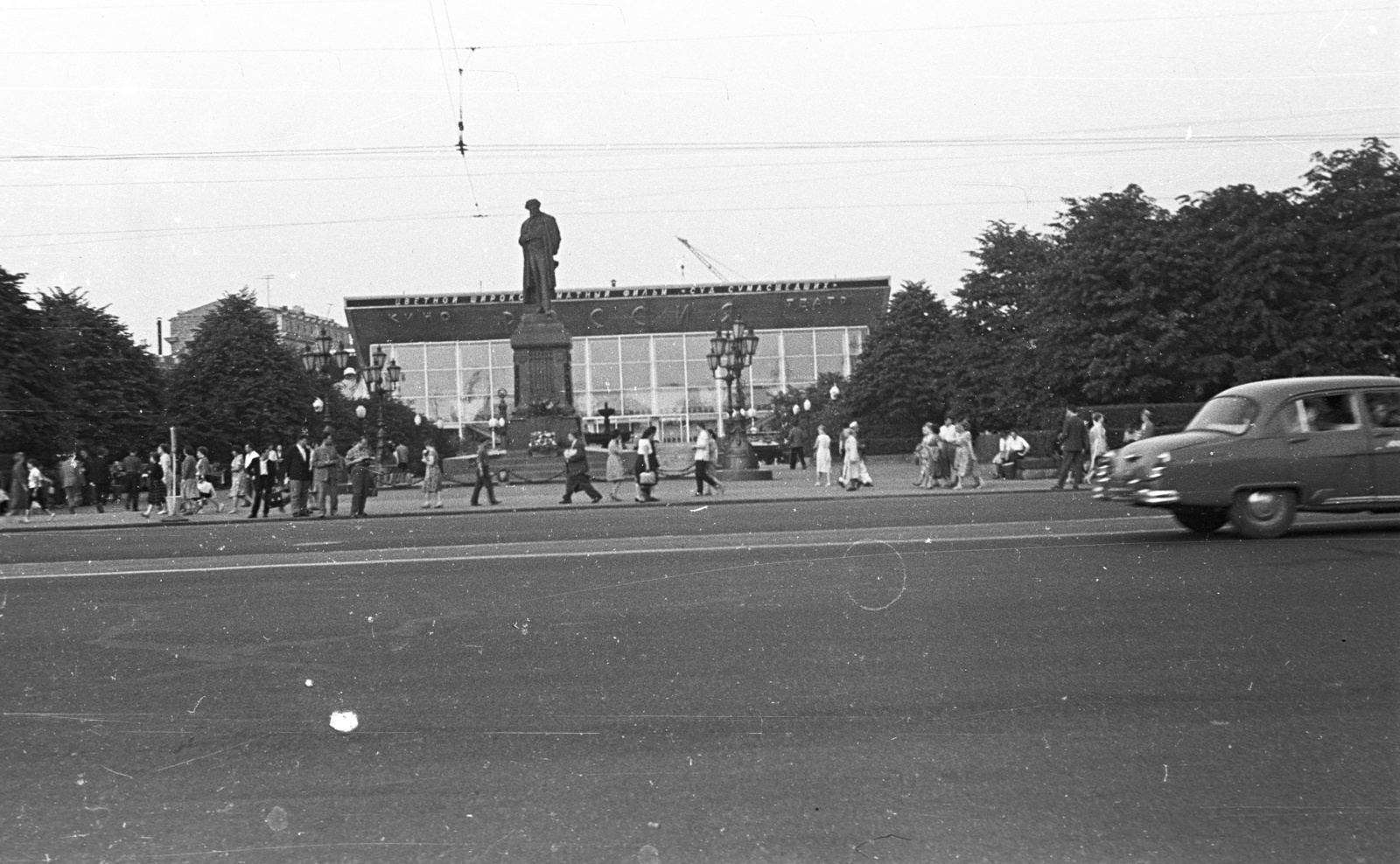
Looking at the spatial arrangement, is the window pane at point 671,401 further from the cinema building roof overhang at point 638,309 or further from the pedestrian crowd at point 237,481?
the pedestrian crowd at point 237,481

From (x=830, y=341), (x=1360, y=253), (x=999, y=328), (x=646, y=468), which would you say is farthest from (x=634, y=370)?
(x=646, y=468)

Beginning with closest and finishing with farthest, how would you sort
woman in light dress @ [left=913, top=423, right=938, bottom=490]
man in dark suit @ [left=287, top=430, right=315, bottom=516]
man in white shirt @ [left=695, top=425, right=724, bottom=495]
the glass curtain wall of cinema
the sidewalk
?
the sidewalk
man in dark suit @ [left=287, top=430, right=315, bottom=516]
man in white shirt @ [left=695, top=425, right=724, bottom=495]
woman in light dress @ [left=913, top=423, right=938, bottom=490]
the glass curtain wall of cinema

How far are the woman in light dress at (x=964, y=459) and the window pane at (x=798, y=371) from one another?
229 ft

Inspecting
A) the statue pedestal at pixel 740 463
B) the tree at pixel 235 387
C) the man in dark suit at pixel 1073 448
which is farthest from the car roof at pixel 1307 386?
the tree at pixel 235 387

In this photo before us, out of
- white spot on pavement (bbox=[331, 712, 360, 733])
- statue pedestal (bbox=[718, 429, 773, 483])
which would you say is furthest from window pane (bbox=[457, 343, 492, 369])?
white spot on pavement (bbox=[331, 712, 360, 733])

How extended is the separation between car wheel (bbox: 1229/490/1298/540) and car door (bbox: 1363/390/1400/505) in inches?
33.8

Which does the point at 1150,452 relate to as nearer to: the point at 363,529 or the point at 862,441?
the point at 363,529

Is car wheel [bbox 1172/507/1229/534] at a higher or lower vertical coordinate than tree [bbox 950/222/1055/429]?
lower

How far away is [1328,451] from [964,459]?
19.0 m

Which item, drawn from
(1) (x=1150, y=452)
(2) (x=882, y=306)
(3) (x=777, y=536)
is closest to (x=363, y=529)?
(3) (x=777, y=536)

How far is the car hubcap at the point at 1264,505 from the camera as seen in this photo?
582 inches

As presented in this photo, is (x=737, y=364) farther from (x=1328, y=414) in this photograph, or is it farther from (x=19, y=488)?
(x=1328, y=414)

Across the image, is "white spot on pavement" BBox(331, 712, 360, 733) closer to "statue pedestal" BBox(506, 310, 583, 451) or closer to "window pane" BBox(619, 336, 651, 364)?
"statue pedestal" BBox(506, 310, 583, 451)

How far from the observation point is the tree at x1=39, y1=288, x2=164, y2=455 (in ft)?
197
